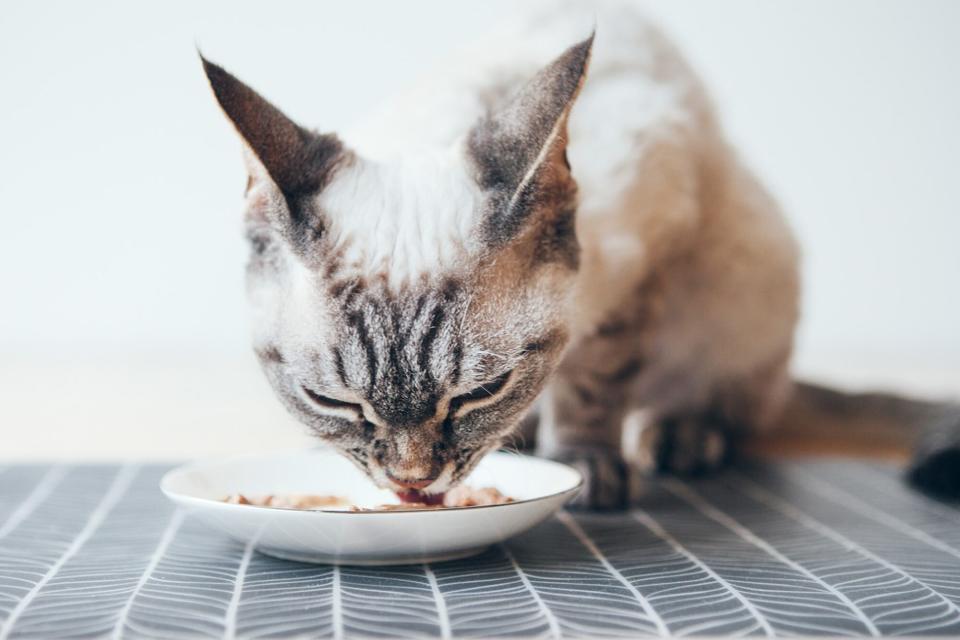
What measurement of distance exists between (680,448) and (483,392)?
3.84 feet

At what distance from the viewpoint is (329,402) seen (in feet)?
4.97

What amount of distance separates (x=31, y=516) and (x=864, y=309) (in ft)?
12.7

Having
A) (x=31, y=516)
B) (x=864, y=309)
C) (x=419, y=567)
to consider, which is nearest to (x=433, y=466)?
(x=419, y=567)

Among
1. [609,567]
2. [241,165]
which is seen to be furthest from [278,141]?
[241,165]

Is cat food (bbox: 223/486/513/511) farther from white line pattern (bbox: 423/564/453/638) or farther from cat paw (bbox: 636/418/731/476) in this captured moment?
cat paw (bbox: 636/418/731/476)

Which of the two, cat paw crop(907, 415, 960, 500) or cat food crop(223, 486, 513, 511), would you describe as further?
cat paw crop(907, 415, 960, 500)

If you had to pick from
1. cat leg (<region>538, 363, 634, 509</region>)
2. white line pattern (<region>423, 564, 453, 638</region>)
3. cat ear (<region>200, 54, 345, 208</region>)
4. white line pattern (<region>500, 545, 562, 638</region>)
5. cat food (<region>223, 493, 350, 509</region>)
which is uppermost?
cat ear (<region>200, 54, 345, 208</region>)

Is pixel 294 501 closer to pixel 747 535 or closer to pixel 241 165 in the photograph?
pixel 747 535

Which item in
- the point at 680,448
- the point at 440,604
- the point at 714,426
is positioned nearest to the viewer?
the point at 440,604

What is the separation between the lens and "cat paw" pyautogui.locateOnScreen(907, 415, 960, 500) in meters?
2.23

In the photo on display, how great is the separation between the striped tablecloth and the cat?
20 cm

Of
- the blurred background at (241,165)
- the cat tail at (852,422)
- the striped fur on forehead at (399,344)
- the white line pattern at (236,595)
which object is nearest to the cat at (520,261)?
the striped fur on forehead at (399,344)

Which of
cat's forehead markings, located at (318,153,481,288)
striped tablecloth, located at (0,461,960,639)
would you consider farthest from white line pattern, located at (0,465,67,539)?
cat's forehead markings, located at (318,153,481,288)

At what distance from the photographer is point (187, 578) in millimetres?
1453
